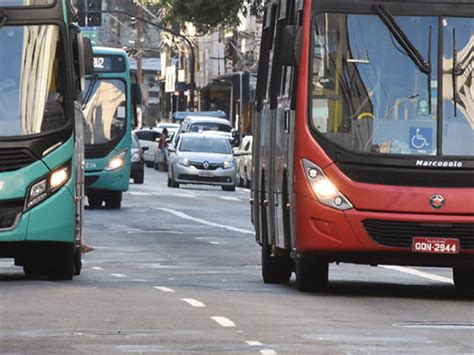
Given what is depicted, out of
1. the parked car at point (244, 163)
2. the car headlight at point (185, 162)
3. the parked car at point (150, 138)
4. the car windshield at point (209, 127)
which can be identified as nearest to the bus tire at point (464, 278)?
the car headlight at point (185, 162)

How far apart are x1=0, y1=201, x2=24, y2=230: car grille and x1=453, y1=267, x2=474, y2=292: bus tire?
425cm

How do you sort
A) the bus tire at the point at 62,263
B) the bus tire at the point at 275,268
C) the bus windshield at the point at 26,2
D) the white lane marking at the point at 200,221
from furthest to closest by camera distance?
the white lane marking at the point at 200,221
the bus tire at the point at 275,268
the bus tire at the point at 62,263
the bus windshield at the point at 26,2

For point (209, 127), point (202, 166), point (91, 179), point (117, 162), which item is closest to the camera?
point (91, 179)

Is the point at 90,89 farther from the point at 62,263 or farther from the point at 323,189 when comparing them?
the point at 323,189

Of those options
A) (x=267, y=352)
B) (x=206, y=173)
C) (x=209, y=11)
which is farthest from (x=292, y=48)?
(x=206, y=173)

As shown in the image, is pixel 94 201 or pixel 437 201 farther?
pixel 94 201

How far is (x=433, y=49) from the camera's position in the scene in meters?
17.8

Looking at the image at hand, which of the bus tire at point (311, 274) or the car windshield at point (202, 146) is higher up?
the bus tire at point (311, 274)

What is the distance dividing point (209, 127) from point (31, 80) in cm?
5130

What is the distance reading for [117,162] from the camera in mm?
40844

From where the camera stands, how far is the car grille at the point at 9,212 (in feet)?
61.5

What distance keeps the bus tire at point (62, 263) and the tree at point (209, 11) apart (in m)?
22.1

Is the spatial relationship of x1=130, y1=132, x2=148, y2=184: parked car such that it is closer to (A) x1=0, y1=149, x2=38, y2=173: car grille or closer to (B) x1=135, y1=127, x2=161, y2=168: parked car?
(B) x1=135, y1=127, x2=161, y2=168: parked car

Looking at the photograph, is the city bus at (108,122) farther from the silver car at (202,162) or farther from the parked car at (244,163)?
the parked car at (244,163)
